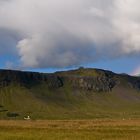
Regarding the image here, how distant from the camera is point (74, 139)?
50812 mm

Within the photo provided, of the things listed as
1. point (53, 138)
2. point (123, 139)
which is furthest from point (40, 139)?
point (123, 139)

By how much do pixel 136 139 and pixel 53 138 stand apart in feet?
33.8

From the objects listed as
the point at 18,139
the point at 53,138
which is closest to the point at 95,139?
the point at 53,138

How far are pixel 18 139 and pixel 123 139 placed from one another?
1290cm

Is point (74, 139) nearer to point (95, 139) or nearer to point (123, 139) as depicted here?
point (95, 139)

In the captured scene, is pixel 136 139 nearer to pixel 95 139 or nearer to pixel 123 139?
pixel 123 139

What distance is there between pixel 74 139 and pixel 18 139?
267 inches

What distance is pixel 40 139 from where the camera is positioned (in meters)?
51.2

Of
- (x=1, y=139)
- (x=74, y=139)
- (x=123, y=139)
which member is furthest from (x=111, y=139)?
(x=1, y=139)

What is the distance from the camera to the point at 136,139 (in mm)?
51438

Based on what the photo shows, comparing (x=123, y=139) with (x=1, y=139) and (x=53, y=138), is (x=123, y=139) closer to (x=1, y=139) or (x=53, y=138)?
(x=53, y=138)

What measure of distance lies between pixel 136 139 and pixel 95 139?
5.05 metres

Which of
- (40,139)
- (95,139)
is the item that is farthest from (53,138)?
(95,139)

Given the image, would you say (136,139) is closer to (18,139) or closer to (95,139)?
(95,139)
